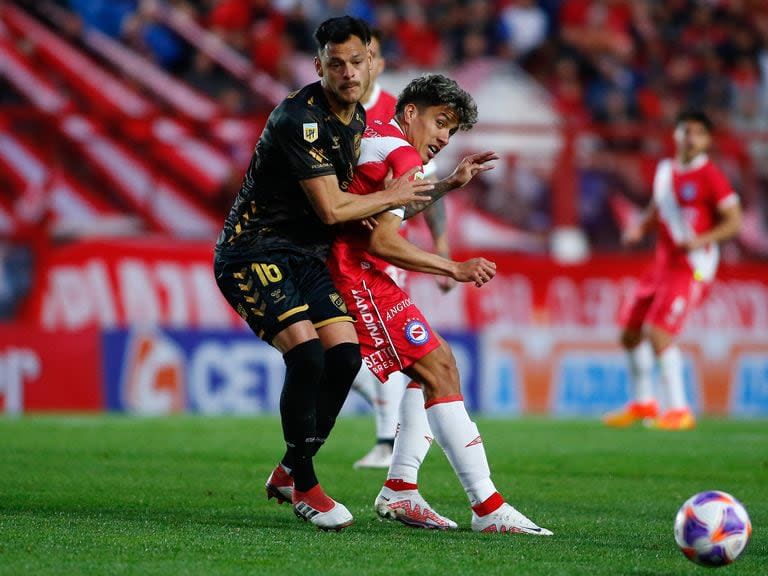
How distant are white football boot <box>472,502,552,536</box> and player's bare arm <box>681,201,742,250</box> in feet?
21.4

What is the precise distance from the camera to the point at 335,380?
20.0ft

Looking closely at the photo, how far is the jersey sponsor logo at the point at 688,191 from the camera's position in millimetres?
11953

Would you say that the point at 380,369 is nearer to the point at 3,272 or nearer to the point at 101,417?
the point at 101,417

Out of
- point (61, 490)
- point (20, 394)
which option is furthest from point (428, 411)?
point (20, 394)

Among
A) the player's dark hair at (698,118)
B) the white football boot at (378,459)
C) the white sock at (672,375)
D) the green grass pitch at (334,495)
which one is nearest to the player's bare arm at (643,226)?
the player's dark hair at (698,118)

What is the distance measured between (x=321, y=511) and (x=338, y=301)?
96 cm

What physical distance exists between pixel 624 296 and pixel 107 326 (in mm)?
5594

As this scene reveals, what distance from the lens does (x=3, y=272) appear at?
13.2 m

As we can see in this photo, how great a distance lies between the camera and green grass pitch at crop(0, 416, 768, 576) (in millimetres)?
4797

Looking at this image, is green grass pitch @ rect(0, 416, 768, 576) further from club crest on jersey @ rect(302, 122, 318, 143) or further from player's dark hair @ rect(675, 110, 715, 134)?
player's dark hair @ rect(675, 110, 715, 134)

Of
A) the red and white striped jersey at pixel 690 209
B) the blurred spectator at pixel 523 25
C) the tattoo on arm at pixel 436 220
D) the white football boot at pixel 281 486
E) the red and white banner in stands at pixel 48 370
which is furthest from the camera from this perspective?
the blurred spectator at pixel 523 25

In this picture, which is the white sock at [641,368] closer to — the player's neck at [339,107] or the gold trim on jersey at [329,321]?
the gold trim on jersey at [329,321]

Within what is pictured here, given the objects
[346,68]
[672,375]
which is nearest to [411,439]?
[346,68]

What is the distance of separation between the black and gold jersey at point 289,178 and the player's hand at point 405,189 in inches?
11.0
